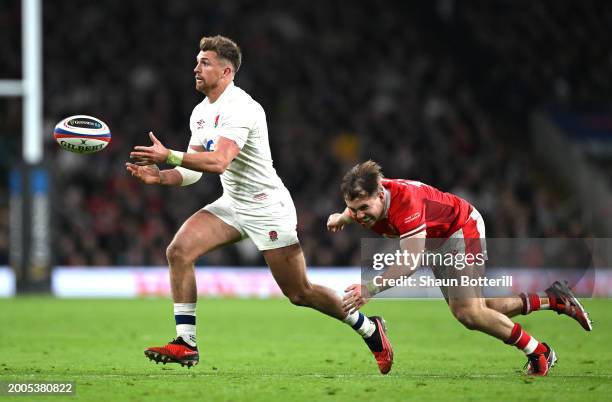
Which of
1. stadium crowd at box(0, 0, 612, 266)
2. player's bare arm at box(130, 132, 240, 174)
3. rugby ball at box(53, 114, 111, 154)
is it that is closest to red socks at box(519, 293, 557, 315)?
player's bare arm at box(130, 132, 240, 174)

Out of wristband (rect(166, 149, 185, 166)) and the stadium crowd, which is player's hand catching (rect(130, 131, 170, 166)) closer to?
wristband (rect(166, 149, 185, 166))

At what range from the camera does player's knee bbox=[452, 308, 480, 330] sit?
749 cm

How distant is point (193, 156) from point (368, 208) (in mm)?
1259

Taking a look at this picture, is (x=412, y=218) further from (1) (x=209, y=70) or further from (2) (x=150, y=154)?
(1) (x=209, y=70)

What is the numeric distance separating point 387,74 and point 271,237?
15051 millimetres

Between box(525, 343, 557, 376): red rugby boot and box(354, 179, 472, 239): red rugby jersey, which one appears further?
box(525, 343, 557, 376): red rugby boot

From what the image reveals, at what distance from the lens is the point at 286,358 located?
9.22 meters

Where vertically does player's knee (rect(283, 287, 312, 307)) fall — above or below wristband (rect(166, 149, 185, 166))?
below

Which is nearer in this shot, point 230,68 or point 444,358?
point 230,68

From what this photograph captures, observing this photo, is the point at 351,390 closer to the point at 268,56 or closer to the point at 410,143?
the point at 410,143

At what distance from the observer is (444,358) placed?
926cm

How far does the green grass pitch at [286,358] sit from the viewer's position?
6.88 meters

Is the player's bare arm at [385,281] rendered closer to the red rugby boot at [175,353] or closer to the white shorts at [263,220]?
the white shorts at [263,220]

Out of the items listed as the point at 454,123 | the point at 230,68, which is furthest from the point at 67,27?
the point at 230,68
